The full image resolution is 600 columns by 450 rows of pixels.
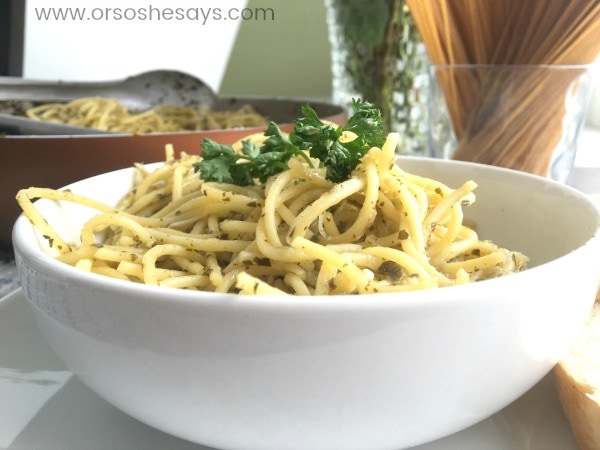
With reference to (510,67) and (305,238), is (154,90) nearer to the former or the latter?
(510,67)

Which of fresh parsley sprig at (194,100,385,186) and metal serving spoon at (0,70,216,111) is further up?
fresh parsley sprig at (194,100,385,186)

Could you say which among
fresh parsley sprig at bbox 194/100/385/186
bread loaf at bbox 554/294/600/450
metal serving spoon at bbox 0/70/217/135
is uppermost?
fresh parsley sprig at bbox 194/100/385/186

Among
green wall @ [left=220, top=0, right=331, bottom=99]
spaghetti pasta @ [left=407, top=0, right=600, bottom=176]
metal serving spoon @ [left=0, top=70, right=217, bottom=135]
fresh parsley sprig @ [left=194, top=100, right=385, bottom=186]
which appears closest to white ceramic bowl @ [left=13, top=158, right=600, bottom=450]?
fresh parsley sprig @ [left=194, top=100, right=385, bottom=186]

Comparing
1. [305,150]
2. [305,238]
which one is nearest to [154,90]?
[305,150]

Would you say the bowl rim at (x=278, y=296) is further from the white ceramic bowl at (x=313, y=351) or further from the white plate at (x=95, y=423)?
the white plate at (x=95, y=423)

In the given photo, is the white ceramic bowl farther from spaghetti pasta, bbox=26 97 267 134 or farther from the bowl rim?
spaghetti pasta, bbox=26 97 267 134

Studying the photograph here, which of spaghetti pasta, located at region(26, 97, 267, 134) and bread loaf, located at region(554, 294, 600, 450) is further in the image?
spaghetti pasta, located at region(26, 97, 267, 134)
